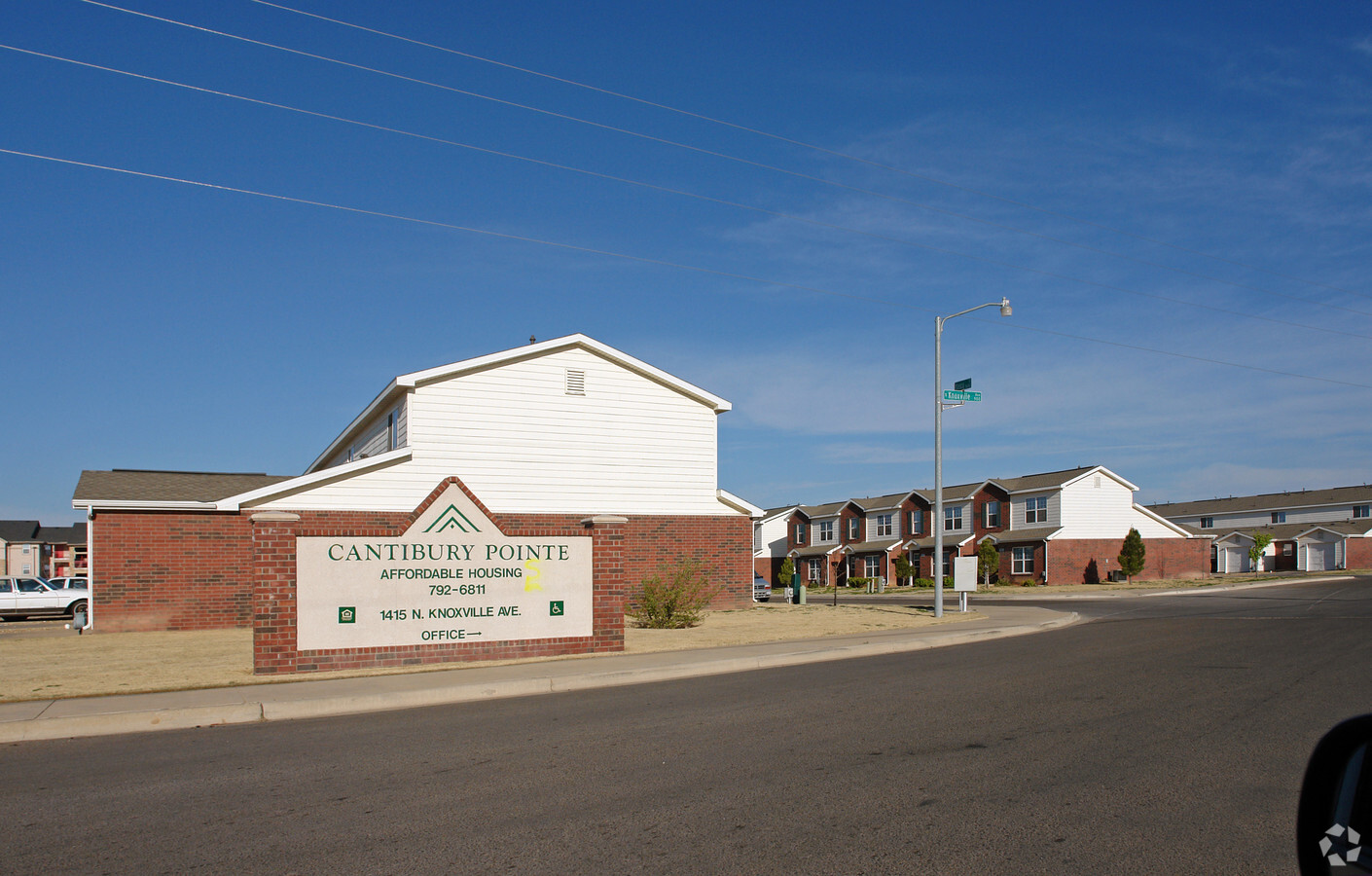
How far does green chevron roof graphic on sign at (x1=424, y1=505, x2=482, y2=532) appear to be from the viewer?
15.2 metres

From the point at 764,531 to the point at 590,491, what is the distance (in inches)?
2203

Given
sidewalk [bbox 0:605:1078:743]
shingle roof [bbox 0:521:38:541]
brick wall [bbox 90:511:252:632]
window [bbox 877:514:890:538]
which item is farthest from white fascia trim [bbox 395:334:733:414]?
shingle roof [bbox 0:521:38:541]

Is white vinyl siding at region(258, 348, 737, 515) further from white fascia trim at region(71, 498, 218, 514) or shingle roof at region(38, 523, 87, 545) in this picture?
shingle roof at region(38, 523, 87, 545)

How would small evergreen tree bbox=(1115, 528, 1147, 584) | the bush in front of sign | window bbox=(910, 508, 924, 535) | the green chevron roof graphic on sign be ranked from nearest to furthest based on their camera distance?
the green chevron roof graphic on sign < the bush in front of sign < small evergreen tree bbox=(1115, 528, 1147, 584) < window bbox=(910, 508, 924, 535)

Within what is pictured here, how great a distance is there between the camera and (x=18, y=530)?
84.8 meters

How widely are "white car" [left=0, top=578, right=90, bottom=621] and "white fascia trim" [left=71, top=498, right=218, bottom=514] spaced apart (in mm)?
13410

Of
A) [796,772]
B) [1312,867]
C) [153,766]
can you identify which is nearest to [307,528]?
[153,766]

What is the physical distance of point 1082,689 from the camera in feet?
37.6

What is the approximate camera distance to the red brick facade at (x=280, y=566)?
14008mm

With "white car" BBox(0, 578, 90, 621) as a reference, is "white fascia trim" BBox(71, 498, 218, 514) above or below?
above

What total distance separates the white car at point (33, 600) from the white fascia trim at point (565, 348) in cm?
1841

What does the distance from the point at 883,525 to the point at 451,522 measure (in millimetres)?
58459

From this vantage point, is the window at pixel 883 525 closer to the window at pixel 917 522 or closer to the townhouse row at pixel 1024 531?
the townhouse row at pixel 1024 531

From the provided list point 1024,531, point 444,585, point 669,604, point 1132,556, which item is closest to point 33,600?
point 669,604
